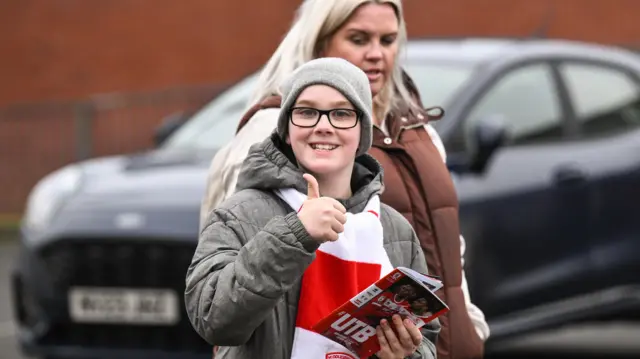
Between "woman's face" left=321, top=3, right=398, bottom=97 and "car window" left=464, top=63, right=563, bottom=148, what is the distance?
140 inches

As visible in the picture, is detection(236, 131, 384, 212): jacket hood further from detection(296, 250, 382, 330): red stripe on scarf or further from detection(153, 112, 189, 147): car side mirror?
detection(153, 112, 189, 147): car side mirror

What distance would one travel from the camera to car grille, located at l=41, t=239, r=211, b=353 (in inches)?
259

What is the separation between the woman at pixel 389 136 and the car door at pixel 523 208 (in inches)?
115

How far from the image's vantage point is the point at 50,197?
7152mm

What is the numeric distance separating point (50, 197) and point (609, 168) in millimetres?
2668

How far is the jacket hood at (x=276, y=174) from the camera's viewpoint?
3.09m

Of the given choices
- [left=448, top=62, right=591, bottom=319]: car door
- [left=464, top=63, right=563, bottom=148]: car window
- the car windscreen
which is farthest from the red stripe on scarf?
[left=464, top=63, right=563, bottom=148]: car window

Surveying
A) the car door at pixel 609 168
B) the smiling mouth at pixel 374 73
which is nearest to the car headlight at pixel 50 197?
the car door at pixel 609 168

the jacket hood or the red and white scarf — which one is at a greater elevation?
the jacket hood

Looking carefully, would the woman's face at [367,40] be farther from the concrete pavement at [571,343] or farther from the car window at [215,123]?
the concrete pavement at [571,343]

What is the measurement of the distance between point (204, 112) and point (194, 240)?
4.41 feet

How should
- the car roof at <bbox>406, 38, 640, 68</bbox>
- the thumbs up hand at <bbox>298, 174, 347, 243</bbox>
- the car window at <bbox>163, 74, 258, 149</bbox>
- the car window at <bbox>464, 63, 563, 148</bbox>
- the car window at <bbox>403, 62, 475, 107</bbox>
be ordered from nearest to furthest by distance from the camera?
the thumbs up hand at <bbox>298, 174, 347, 243</bbox>, the car window at <bbox>403, 62, 475, 107</bbox>, the car window at <bbox>163, 74, 258, 149</bbox>, the car window at <bbox>464, 63, 563, 148</bbox>, the car roof at <bbox>406, 38, 640, 68</bbox>

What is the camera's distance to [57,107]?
50.3 feet

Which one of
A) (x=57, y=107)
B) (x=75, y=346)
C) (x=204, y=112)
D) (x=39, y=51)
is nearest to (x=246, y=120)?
(x=75, y=346)
